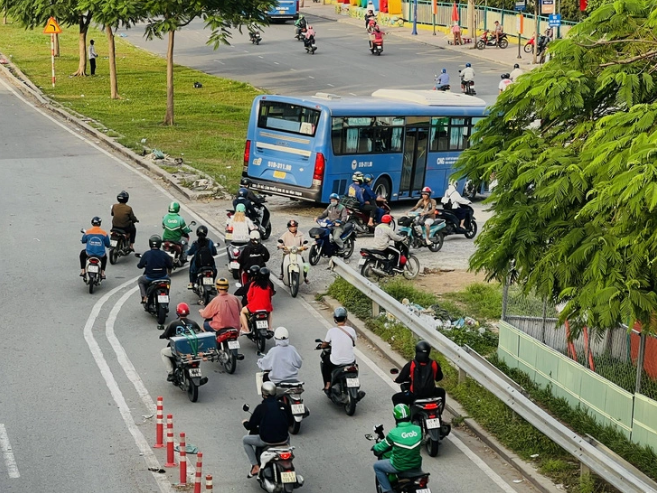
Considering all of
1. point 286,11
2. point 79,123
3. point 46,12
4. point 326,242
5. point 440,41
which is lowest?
point 326,242

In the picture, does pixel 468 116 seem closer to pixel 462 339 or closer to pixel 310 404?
pixel 462 339

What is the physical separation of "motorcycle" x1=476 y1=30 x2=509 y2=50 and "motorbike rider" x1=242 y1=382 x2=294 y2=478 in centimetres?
5335

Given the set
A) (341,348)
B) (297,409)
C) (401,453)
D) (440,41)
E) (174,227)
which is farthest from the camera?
(440,41)

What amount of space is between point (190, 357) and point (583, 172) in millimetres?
5727

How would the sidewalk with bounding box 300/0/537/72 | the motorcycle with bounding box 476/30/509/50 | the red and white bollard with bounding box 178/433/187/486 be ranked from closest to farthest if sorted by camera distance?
the red and white bollard with bounding box 178/433/187/486
the sidewalk with bounding box 300/0/537/72
the motorcycle with bounding box 476/30/509/50

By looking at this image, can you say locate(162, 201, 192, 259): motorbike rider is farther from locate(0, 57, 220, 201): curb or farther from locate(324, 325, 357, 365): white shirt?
locate(324, 325, 357, 365): white shirt

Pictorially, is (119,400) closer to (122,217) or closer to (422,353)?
(422,353)

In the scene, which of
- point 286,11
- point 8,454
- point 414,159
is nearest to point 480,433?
point 8,454

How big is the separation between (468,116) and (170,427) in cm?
1980

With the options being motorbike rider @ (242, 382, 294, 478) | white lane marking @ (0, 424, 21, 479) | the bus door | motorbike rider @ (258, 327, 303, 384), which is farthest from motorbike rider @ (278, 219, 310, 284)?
the bus door

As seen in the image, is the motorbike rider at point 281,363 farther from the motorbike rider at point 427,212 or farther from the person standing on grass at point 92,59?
the person standing on grass at point 92,59

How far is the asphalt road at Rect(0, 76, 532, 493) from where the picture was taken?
41.5ft

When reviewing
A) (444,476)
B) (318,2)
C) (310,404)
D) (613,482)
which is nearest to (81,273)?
(310,404)

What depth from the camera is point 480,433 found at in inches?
550
